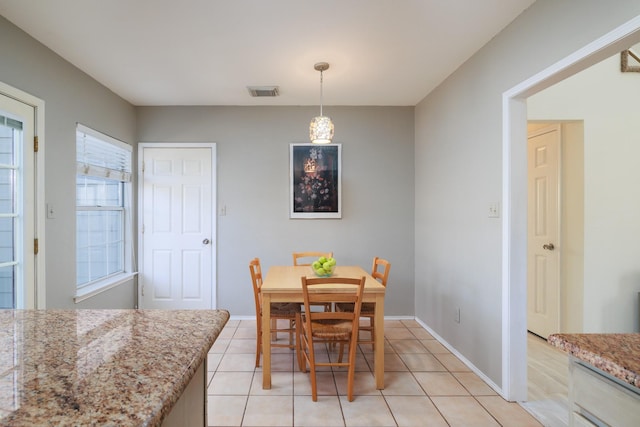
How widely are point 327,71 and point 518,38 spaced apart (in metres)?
1.47

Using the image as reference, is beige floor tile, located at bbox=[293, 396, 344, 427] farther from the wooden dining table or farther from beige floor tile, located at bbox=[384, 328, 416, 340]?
beige floor tile, located at bbox=[384, 328, 416, 340]

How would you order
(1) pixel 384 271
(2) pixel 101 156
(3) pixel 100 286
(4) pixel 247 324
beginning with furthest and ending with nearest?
(4) pixel 247 324 → (2) pixel 101 156 → (3) pixel 100 286 → (1) pixel 384 271

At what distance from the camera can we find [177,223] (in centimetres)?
383

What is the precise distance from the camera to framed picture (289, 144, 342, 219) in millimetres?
3830

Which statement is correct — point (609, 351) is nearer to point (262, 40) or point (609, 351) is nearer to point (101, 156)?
point (262, 40)

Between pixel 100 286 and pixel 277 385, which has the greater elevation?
pixel 100 286

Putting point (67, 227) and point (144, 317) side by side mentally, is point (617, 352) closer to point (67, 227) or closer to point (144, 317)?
point (144, 317)

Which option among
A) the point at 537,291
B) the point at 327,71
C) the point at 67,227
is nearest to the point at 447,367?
the point at 537,291

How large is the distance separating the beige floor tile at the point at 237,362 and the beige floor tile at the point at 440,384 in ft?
4.39

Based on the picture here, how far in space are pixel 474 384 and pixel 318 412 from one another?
121 centimetres

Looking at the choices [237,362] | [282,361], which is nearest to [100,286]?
[237,362]

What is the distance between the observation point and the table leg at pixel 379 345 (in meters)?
2.32

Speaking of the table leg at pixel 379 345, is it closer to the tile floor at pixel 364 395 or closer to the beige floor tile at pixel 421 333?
the tile floor at pixel 364 395

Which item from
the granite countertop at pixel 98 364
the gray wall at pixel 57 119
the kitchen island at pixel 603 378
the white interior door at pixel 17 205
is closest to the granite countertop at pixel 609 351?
the kitchen island at pixel 603 378
